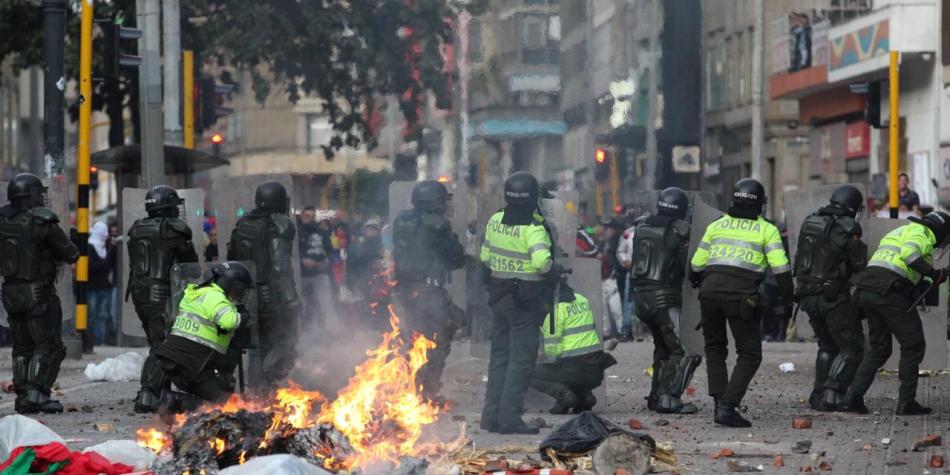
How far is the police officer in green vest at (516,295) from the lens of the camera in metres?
11.7

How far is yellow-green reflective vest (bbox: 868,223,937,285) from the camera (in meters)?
12.3

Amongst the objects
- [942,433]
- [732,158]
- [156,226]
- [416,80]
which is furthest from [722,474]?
[732,158]

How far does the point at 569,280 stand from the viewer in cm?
1309

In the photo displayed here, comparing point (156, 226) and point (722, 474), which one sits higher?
point (156, 226)

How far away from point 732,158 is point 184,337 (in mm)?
29657

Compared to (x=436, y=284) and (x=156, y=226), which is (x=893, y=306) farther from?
(x=156, y=226)

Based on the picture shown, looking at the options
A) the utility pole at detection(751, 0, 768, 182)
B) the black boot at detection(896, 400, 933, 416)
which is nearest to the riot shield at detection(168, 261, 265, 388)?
the black boot at detection(896, 400, 933, 416)

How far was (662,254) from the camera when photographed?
13086mm

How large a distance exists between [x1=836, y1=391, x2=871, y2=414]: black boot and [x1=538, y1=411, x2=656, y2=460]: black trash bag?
11.8 ft

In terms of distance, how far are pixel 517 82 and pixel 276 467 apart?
783 centimetres

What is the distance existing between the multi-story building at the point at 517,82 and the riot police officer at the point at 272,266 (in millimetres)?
2263

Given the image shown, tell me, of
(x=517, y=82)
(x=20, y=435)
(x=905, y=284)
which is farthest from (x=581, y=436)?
(x=517, y=82)

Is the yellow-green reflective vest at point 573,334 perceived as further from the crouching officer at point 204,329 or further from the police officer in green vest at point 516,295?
the crouching officer at point 204,329

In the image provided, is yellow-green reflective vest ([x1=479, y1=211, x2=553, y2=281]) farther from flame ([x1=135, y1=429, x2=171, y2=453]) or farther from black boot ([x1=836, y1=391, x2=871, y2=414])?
flame ([x1=135, y1=429, x2=171, y2=453])
